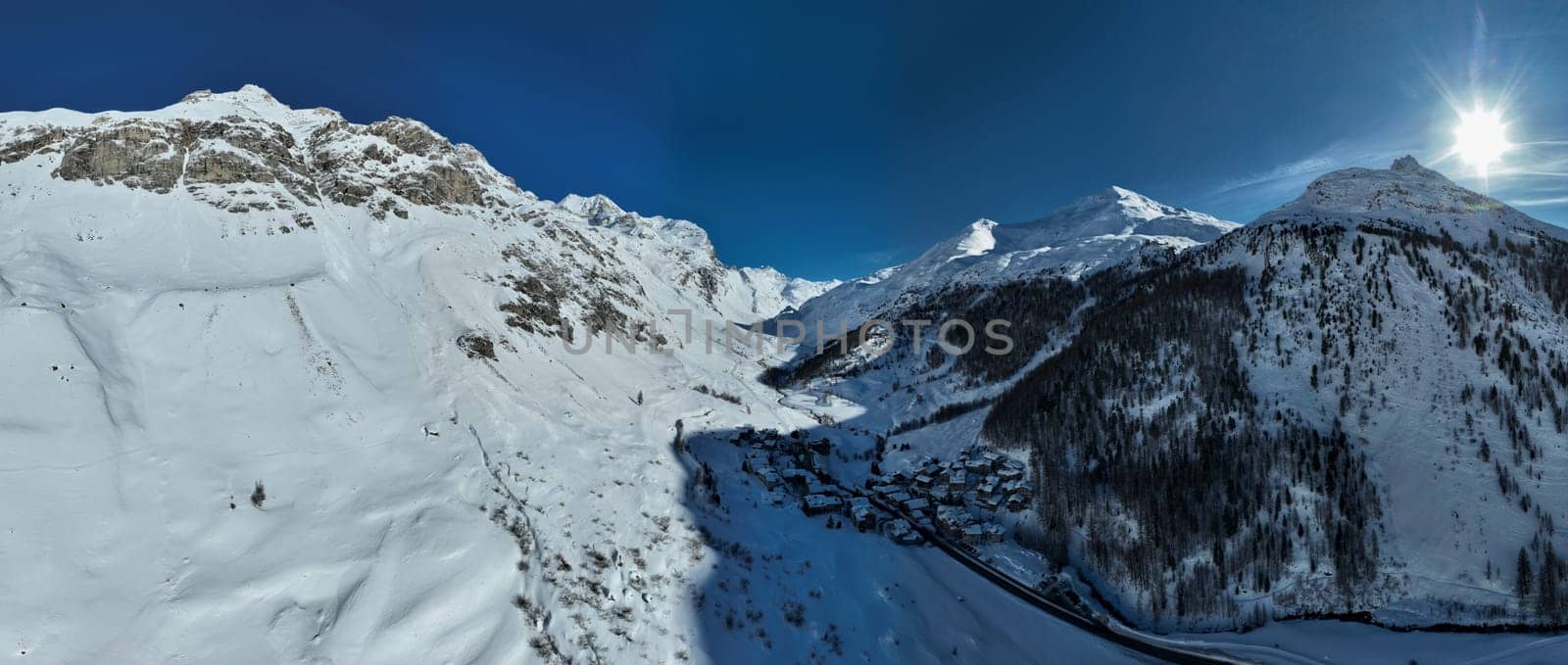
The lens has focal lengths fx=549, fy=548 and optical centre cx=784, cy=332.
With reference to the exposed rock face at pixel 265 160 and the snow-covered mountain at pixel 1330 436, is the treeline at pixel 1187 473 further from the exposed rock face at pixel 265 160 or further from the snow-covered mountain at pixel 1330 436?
the exposed rock face at pixel 265 160

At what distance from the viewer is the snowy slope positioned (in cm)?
1764

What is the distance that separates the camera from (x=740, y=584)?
93.8 feet

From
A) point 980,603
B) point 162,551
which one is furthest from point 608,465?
point 980,603

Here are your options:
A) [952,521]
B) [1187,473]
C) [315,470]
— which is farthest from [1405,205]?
[315,470]

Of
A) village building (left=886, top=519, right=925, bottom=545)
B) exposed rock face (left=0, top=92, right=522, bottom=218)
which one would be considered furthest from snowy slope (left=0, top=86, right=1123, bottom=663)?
village building (left=886, top=519, right=925, bottom=545)

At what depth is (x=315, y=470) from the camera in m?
24.5

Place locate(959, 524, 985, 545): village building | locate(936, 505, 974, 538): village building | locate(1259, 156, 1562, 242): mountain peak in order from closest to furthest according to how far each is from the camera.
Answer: locate(959, 524, 985, 545): village building
locate(936, 505, 974, 538): village building
locate(1259, 156, 1562, 242): mountain peak

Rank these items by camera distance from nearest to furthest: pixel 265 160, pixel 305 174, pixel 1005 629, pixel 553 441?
1. pixel 1005 629
2. pixel 553 441
3. pixel 265 160
4. pixel 305 174

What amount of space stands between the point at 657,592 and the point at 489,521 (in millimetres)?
8436

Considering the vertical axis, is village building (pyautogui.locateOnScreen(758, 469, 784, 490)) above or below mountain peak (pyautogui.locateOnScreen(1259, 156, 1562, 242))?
below

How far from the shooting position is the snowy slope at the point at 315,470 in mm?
17641

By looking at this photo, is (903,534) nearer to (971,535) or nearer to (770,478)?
(971,535)

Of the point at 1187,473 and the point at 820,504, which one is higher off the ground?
the point at 1187,473

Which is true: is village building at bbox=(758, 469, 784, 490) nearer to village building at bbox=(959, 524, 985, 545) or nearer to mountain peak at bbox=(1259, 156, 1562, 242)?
village building at bbox=(959, 524, 985, 545)
